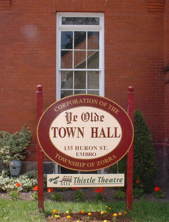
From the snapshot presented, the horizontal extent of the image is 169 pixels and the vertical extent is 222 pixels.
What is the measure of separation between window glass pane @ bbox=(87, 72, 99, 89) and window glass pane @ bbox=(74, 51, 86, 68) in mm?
263

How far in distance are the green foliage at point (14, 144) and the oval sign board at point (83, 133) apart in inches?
120

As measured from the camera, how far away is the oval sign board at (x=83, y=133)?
265 inches

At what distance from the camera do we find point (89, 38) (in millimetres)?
10234

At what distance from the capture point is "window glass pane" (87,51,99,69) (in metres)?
10.3

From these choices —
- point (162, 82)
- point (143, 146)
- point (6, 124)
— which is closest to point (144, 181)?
point (143, 146)

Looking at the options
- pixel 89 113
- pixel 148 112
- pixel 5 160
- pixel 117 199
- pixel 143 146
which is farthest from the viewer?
pixel 148 112

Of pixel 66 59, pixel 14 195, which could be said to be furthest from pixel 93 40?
pixel 14 195

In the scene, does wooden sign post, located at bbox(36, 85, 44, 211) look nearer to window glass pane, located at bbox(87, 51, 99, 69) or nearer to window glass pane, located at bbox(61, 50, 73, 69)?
window glass pane, located at bbox(61, 50, 73, 69)

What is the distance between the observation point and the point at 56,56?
1009cm

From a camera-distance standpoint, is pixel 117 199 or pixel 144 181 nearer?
pixel 117 199

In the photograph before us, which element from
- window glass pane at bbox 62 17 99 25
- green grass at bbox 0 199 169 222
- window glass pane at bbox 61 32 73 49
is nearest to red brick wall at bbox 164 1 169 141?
window glass pane at bbox 62 17 99 25

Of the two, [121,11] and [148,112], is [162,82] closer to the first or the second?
[148,112]

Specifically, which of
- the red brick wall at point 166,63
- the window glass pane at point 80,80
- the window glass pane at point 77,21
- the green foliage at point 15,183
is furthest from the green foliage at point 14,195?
the window glass pane at point 77,21

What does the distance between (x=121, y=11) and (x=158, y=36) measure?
3.38ft
